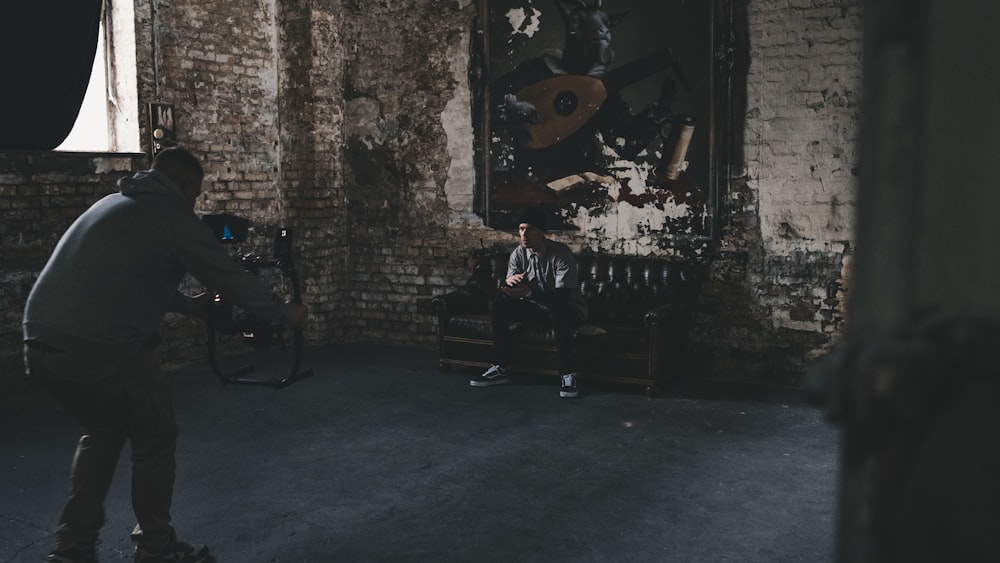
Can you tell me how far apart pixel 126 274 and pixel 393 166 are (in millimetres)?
5366

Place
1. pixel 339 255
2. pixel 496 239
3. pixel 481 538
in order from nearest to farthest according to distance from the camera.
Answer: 1. pixel 481 538
2. pixel 496 239
3. pixel 339 255

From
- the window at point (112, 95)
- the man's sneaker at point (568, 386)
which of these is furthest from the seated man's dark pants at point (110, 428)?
the window at point (112, 95)

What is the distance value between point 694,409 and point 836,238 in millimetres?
1752

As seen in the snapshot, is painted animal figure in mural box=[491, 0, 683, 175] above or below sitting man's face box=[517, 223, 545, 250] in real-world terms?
above

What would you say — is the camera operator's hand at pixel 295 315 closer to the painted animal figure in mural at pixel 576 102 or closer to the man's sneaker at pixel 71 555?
the man's sneaker at pixel 71 555

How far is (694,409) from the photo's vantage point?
6.34 m

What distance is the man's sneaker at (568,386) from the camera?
6.59 meters

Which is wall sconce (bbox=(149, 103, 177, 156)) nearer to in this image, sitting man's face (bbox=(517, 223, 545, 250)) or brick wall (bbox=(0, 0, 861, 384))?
brick wall (bbox=(0, 0, 861, 384))

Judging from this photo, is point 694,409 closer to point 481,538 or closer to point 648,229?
point 648,229

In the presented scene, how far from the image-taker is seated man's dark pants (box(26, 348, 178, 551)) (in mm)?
3330

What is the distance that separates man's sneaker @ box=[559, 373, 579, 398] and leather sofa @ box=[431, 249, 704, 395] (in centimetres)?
26

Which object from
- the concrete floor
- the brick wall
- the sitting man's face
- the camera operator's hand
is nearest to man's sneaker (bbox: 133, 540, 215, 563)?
the concrete floor

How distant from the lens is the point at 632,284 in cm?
726

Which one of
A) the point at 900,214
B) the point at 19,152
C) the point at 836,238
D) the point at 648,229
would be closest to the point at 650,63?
the point at 648,229
